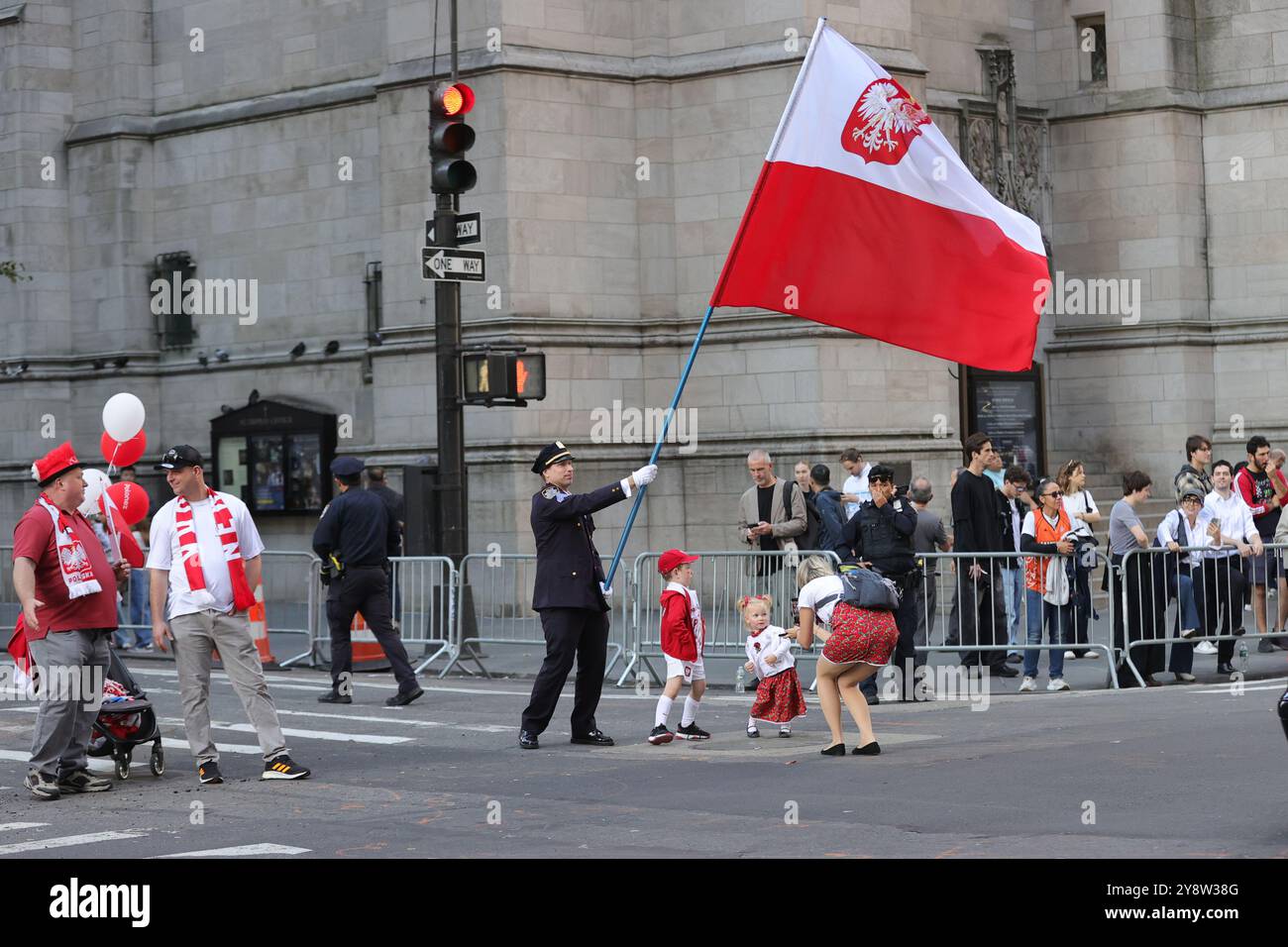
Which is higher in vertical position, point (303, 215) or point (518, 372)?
point (303, 215)

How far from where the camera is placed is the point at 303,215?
1069 inches

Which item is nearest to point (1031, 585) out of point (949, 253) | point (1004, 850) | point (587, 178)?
point (949, 253)

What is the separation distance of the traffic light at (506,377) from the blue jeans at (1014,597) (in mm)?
4506

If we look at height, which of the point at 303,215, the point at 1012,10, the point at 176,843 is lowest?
the point at 176,843

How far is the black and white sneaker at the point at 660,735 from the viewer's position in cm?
1307

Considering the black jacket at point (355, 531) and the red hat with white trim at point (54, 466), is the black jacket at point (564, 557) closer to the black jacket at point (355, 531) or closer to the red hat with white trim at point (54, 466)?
the red hat with white trim at point (54, 466)

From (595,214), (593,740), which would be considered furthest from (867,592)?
(595,214)

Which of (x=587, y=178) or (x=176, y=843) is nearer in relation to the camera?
(x=176, y=843)

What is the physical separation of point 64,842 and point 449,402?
950 cm

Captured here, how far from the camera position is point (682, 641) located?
43.7ft

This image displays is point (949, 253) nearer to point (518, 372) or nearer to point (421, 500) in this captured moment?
point (518, 372)

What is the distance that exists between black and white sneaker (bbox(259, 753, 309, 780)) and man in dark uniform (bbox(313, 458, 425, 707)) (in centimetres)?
428
